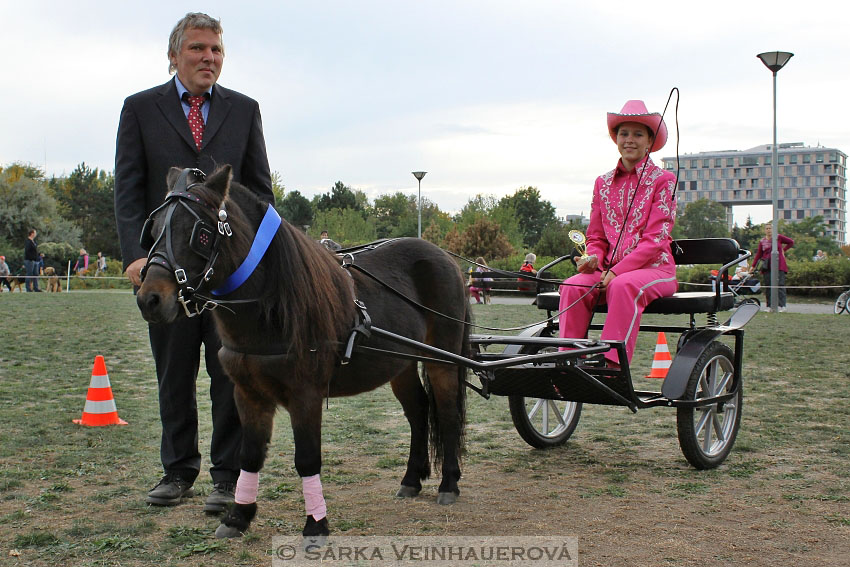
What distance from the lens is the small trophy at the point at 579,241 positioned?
4953 millimetres

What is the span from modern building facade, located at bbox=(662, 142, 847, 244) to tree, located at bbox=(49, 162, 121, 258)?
107665mm

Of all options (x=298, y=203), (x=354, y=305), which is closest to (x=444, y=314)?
(x=354, y=305)

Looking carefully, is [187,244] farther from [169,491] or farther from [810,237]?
[810,237]

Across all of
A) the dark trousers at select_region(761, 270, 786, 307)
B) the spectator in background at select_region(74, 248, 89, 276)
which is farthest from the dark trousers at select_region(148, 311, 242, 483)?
A: the spectator in background at select_region(74, 248, 89, 276)

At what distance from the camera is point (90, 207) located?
62656 mm

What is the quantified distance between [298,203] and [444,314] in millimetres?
66385

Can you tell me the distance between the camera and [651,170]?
501 centimetres

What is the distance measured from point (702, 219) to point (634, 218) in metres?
90.1

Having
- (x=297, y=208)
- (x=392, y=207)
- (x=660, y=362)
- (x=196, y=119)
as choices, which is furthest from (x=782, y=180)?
(x=196, y=119)

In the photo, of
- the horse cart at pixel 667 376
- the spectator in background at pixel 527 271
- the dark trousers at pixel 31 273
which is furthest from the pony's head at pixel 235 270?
the dark trousers at pixel 31 273

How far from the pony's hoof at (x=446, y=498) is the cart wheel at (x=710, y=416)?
5.11 ft

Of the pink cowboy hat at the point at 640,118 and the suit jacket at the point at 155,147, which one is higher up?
the pink cowboy hat at the point at 640,118

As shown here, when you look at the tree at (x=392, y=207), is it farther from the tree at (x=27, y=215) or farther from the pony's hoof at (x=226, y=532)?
the pony's hoof at (x=226, y=532)

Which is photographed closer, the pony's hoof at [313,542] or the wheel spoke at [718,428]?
the pony's hoof at [313,542]
